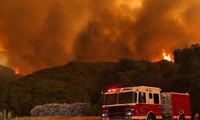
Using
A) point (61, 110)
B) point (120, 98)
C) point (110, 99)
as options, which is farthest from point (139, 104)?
point (61, 110)

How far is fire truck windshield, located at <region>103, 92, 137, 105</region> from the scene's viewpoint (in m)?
28.7

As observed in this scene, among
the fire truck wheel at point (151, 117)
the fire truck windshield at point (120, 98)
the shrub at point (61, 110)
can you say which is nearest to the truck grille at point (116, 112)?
the fire truck windshield at point (120, 98)

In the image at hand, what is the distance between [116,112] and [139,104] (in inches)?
81.2

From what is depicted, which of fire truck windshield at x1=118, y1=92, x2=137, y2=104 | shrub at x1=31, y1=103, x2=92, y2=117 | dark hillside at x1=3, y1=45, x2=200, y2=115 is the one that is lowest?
shrub at x1=31, y1=103, x2=92, y2=117

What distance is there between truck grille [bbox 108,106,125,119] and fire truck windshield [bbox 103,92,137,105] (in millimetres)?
503

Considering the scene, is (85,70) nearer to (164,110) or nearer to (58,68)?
(58,68)

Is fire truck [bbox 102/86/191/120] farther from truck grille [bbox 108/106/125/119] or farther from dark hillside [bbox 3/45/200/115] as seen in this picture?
dark hillside [bbox 3/45/200/115]

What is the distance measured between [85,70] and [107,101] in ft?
449

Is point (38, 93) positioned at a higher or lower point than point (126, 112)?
higher

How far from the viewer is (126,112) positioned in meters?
28.5

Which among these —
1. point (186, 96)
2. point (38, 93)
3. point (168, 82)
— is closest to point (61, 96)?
point (38, 93)

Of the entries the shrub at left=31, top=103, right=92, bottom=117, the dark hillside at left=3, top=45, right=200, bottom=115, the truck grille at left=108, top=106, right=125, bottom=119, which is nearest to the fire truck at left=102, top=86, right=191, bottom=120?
the truck grille at left=108, top=106, right=125, bottom=119

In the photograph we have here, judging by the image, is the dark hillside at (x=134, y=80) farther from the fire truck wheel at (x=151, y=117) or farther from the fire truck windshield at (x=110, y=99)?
the fire truck wheel at (x=151, y=117)

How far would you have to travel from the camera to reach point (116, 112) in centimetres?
2931
